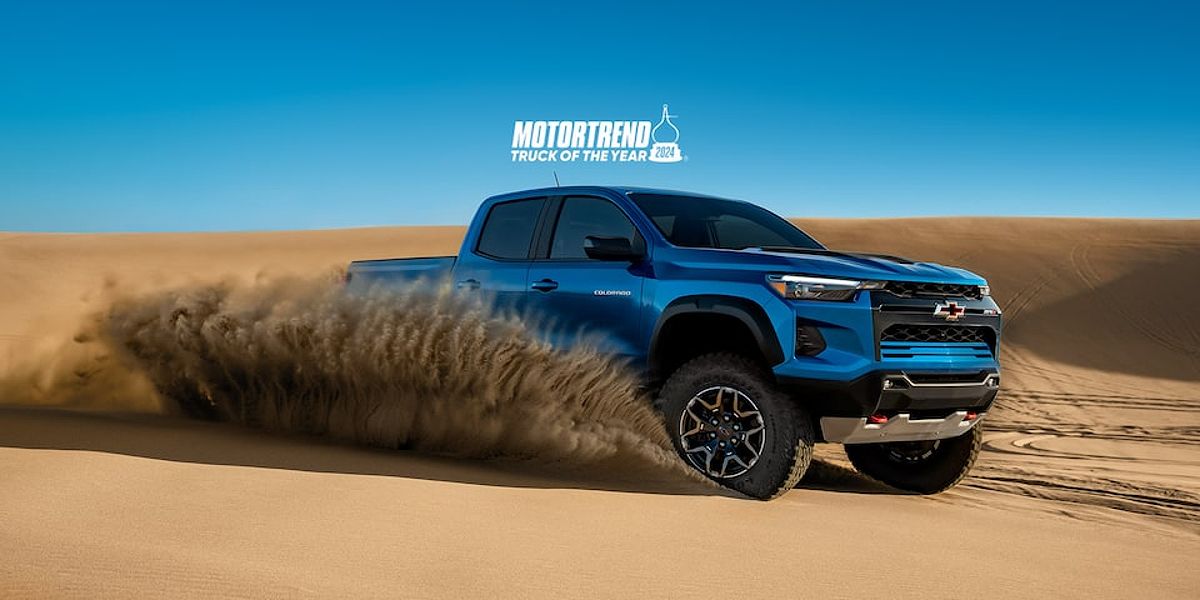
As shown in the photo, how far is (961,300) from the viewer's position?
235 inches

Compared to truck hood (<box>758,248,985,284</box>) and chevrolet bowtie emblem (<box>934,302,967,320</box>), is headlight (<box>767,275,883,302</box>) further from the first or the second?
chevrolet bowtie emblem (<box>934,302,967,320</box>)

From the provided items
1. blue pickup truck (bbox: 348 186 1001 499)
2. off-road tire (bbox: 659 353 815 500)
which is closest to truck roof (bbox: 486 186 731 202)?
blue pickup truck (bbox: 348 186 1001 499)

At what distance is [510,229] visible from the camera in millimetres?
7309

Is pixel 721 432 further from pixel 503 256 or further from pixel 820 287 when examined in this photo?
pixel 503 256

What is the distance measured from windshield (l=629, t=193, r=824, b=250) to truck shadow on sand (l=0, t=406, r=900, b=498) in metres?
1.60

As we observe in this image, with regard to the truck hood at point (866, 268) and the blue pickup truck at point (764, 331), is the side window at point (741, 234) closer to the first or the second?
the blue pickup truck at point (764, 331)

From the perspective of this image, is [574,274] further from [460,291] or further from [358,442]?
[358,442]

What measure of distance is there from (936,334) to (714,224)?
5.69ft

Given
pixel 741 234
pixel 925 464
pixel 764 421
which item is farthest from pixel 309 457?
pixel 925 464

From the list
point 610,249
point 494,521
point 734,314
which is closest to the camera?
point 494,521

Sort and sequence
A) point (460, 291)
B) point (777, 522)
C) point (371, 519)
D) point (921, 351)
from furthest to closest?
1. point (460, 291)
2. point (921, 351)
3. point (777, 522)
4. point (371, 519)

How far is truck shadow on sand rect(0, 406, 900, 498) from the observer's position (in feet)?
17.4

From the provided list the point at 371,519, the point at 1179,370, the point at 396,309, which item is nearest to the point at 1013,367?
the point at 1179,370

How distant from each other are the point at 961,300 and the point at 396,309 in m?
3.57
